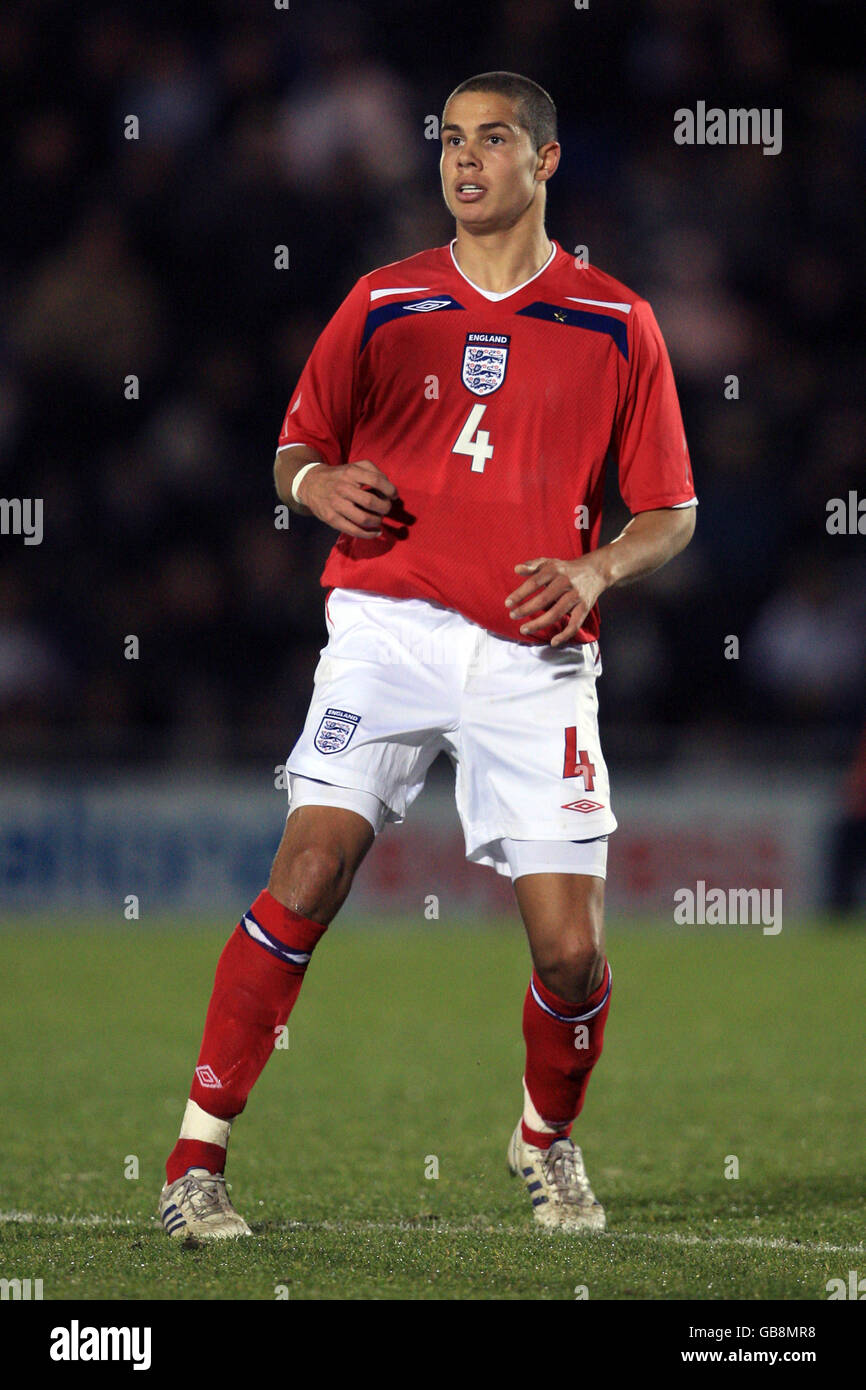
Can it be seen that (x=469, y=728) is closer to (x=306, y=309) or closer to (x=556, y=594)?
(x=556, y=594)

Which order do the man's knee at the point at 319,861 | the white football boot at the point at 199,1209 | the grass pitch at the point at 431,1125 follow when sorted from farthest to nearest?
the man's knee at the point at 319,861 → the white football boot at the point at 199,1209 → the grass pitch at the point at 431,1125

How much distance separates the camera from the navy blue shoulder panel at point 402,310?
4.04 meters

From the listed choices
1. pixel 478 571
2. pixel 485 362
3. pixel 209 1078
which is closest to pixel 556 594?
pixel 478 571

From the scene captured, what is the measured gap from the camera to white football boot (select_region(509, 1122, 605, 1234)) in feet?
13.2

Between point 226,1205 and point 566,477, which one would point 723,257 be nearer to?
point 566,477

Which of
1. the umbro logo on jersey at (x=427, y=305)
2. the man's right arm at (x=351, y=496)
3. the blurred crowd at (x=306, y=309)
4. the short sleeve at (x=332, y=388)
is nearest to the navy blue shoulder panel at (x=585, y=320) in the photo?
the umbro logo on jersey at (x=427, y=305)

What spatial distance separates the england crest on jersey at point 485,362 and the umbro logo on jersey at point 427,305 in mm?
100

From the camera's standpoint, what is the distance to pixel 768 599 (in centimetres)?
1145

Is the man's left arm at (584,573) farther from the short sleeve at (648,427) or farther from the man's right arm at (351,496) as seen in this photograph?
the man's right arm at (351,496)

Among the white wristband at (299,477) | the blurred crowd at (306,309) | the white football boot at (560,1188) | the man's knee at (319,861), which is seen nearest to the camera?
the man's knee at (319,861)

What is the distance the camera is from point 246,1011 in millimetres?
3816

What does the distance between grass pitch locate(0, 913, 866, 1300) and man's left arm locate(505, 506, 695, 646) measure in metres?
1.28

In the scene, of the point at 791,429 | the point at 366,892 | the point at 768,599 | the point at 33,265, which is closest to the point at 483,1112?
the point at 366,892

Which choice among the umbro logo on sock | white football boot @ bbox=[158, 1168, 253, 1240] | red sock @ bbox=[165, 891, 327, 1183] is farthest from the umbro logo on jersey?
white football boot @ bbox=[158, 1168, 253, 1240]
